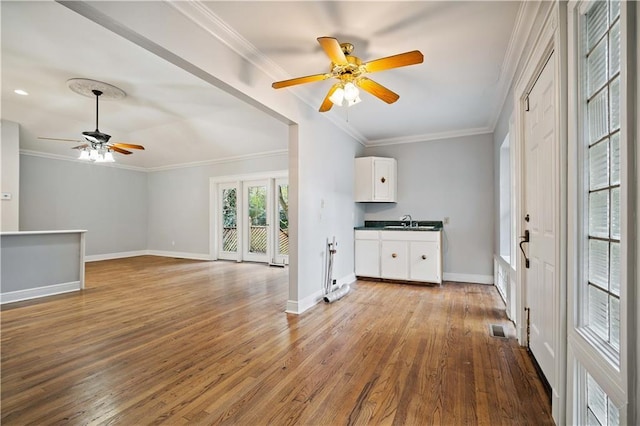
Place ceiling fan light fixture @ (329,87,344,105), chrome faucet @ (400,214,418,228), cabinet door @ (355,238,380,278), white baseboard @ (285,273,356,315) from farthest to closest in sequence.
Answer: chrome faucet @ (400,214,418,228)
cabinet door @ (355,238,380,278)
white baseboard @ (285,273,356,315)
ceiling fan light fixture @ (329,87,344,105)

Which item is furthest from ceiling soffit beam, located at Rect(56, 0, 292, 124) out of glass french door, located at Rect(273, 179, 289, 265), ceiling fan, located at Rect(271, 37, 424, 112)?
glass french door, located at Rect(273, 179, 289, 265)

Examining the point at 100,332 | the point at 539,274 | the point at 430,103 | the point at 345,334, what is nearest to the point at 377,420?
the point at 345,334

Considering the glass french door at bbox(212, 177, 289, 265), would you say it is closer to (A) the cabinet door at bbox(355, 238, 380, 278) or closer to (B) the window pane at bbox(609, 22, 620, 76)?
(A) the cabinet door at bbox(355, 238, 380, 278)

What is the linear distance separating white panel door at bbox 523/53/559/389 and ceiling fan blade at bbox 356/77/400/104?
1.07 metres

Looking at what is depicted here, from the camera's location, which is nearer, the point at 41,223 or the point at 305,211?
the point at 305,211

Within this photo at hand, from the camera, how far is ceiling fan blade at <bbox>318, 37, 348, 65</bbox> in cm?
189

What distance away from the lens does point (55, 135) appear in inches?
227

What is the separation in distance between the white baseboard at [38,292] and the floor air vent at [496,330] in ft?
18.2

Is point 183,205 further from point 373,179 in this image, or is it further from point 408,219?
point 408,219

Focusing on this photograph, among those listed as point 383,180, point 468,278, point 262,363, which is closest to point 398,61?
A: point 262,363

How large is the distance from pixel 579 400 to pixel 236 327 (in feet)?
8.58

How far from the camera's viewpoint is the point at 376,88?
2.56 meters

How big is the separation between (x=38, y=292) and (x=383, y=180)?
17.7 feet

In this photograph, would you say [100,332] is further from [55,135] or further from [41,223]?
[41,223]
